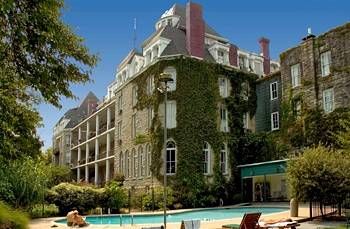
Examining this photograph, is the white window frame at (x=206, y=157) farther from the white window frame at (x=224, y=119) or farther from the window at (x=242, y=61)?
the window at (x=242, y=61)

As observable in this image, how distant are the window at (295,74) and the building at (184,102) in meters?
5.65

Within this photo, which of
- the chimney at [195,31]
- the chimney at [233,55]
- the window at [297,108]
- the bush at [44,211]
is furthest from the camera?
the chimney at [233,55]

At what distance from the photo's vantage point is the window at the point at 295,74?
34.4 m

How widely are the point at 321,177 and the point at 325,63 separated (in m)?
14.7

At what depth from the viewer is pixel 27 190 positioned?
25.1 metres

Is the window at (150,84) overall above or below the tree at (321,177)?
above

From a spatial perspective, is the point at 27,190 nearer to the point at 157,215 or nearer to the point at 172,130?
the point at 157,215

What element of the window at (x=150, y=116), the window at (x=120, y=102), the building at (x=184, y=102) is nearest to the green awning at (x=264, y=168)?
the building at (x=184, y=102)

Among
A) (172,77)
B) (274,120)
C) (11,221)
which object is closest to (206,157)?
(274,120)

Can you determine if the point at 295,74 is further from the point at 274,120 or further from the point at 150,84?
the point at 150,84

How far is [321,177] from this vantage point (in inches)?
771

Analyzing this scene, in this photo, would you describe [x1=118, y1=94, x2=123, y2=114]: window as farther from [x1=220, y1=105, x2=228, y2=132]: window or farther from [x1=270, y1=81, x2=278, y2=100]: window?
[x1=270, y1=81, x2=278, y2=100]: window

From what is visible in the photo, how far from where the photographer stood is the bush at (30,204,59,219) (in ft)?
88.1

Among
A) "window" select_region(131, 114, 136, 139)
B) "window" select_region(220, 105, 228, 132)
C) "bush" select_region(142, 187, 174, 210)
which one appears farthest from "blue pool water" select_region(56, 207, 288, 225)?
"window" select_region(131, 114, 136, 139)
